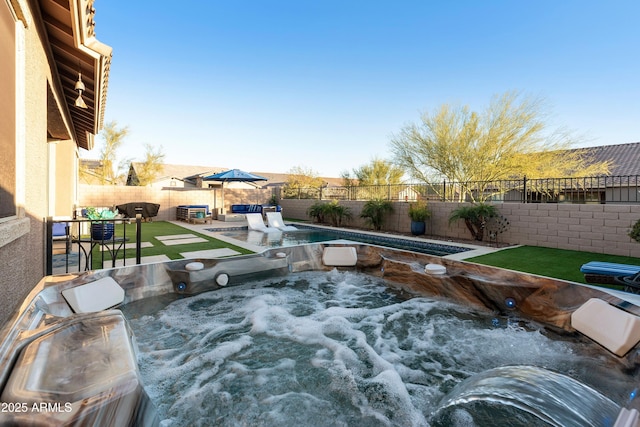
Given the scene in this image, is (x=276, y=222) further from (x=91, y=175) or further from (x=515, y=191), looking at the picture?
(x=91, y=175)

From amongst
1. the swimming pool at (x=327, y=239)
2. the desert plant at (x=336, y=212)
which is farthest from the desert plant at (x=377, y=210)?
the desert plant at (x=336, y=212)

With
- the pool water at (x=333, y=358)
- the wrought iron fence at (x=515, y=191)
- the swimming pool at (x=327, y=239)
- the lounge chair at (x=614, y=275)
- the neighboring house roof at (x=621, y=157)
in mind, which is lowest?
the pool water at (x=333, y=358)

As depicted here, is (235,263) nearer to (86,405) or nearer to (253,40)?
(86,405)

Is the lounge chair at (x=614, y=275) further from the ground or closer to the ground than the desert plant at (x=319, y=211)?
closer to the ground

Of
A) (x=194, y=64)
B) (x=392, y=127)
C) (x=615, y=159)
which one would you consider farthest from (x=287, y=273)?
(x=615, y=159)

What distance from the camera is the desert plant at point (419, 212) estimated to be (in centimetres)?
962

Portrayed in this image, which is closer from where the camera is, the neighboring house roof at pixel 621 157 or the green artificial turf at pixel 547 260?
the green artificial turf at pixel 547 260

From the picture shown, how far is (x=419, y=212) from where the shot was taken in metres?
9.66

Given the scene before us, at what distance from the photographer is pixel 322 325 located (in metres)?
3.54

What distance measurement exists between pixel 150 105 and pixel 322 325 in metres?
16.6

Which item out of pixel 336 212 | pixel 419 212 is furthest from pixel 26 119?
pixel 336 212

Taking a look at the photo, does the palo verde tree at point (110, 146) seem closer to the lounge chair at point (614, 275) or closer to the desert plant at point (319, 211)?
the desert plant at point (319, 211)

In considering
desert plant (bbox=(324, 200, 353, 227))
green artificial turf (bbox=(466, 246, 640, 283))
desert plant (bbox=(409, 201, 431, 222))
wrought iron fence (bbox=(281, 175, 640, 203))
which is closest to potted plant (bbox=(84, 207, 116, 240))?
green artificial turf (bbox=(466, 246, 640, 283))

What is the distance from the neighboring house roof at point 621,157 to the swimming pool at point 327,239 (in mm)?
10581
